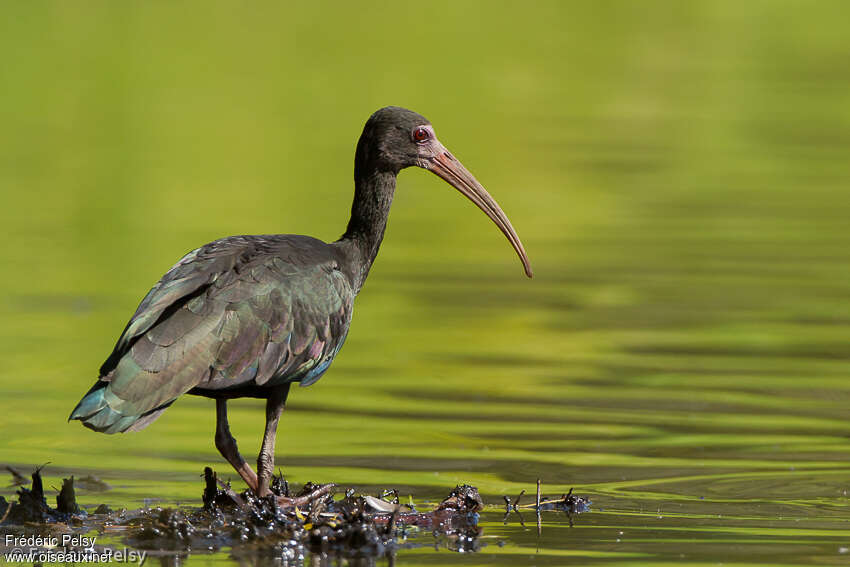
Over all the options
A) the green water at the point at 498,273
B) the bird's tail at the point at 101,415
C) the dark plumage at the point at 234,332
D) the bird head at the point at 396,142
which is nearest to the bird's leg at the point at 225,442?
the dark plumage at the point at 234,332

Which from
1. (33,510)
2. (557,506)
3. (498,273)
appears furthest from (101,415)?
(498,273)

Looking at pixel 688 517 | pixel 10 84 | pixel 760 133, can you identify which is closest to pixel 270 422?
pixel 688 517

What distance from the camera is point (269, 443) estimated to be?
384 inches

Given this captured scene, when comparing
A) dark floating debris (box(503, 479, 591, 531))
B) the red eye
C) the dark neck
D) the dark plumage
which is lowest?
dark floating debris (box(503, 479, 591, 531))

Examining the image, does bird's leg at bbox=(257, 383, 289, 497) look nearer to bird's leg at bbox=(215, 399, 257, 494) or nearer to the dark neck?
bird's leg at bbox=(215, 399, 257, 494)

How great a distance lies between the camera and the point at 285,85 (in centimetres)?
4375

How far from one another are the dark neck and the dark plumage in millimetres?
17

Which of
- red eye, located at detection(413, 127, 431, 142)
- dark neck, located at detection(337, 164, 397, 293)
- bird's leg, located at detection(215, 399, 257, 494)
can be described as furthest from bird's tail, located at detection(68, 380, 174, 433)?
red eye, located at detection(413, 127, 431, 142)

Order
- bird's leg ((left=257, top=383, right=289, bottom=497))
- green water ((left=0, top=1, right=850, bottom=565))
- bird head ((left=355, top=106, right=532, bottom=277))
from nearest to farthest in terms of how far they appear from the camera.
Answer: bird's leg ((left=257, top=383, right=289, bottom=497)) → green water ((left=0, top=1, right=850, bottom=565)) → bird head ((left=355, top=106, right=532, bottom=277))

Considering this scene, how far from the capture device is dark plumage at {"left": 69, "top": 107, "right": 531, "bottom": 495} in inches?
346

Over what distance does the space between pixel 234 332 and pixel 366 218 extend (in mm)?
Result: 2034

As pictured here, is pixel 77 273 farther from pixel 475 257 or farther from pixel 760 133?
pixel 760 133

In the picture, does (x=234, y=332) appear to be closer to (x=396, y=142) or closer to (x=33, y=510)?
(x=33, y=510)

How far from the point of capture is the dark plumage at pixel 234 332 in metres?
8.79
